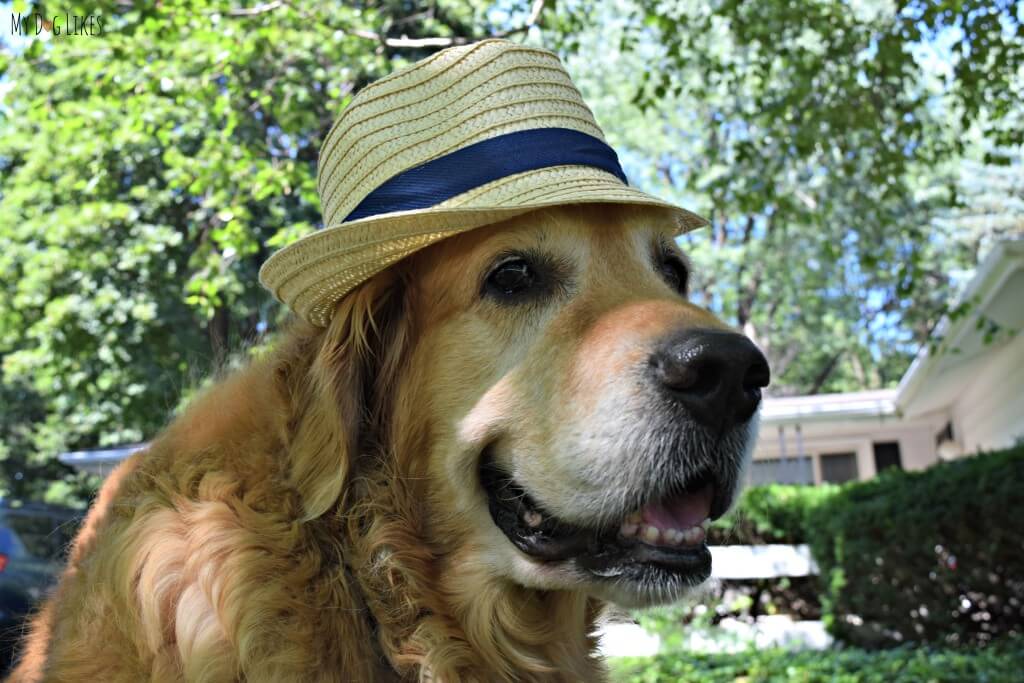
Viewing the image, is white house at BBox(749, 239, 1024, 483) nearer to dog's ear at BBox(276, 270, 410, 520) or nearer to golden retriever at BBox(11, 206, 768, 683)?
golden retriever at BBox(11, 206, 768, 683)

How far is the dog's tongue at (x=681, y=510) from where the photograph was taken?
237cm

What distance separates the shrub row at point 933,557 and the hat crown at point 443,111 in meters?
6.45

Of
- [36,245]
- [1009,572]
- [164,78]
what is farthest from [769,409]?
[164,78]

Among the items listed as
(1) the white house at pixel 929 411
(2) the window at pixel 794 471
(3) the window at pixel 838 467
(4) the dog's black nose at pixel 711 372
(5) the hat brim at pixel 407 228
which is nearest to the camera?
(4) the dog's black nose at pixel 711 372

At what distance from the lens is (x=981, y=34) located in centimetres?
688

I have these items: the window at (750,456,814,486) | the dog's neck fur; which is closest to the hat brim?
the dog's neck fur

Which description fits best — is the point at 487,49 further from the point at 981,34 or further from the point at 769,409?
the point at 769,409

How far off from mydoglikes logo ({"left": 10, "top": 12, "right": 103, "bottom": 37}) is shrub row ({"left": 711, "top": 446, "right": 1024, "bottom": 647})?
21.6 feet

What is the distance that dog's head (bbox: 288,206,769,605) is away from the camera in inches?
87.1

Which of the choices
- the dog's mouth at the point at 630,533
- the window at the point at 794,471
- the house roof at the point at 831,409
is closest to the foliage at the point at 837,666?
the dog's mouth at the point at 630,533

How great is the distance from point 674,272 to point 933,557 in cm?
813

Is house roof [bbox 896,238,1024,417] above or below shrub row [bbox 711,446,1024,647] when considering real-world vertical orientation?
above

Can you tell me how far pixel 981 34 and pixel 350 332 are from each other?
6.20 meters

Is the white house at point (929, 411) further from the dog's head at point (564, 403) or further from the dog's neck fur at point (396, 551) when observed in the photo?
the dog's neck fur at point (396, 551)
